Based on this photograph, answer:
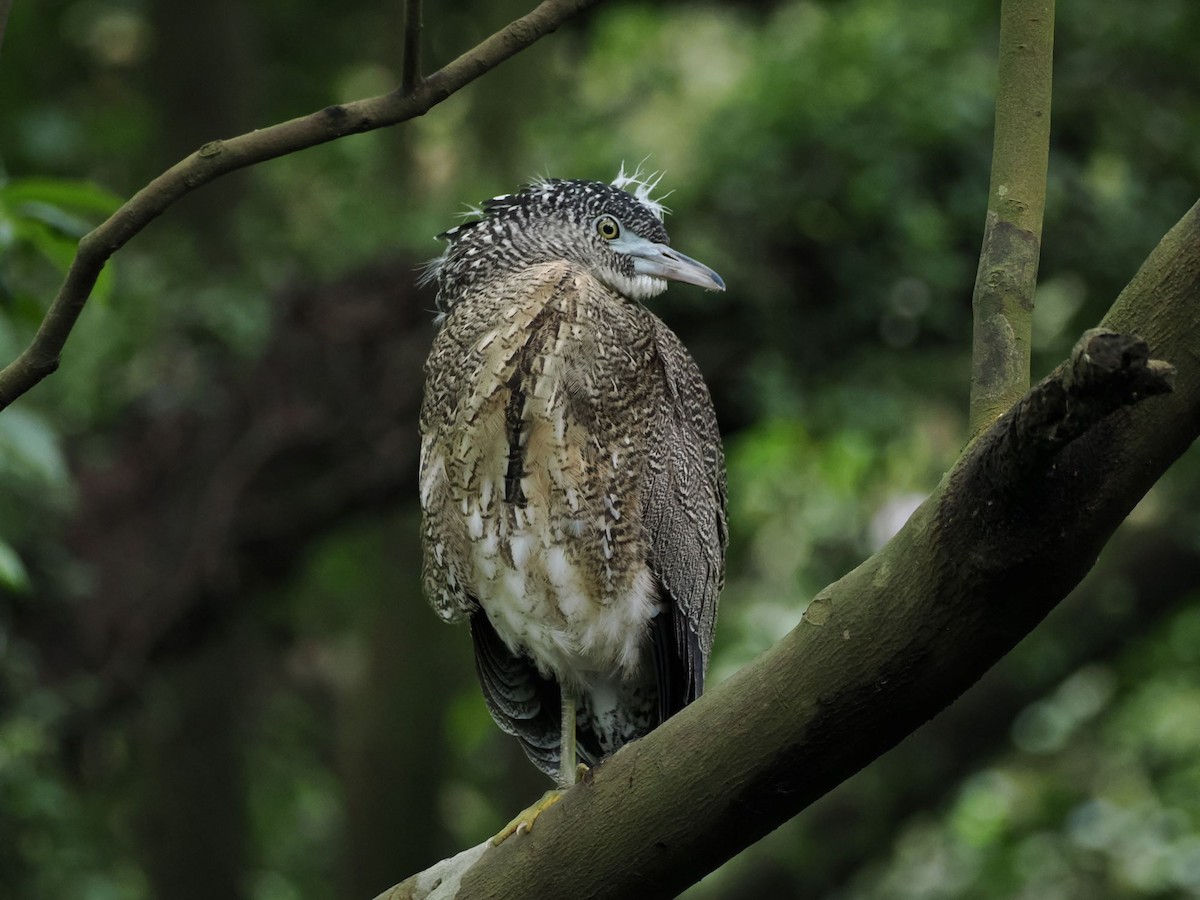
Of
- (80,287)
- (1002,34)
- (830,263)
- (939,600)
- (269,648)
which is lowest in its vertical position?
(269,648)

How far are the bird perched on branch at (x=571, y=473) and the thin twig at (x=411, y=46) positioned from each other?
0.90m

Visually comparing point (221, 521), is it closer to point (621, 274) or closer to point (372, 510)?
point (372, 510)

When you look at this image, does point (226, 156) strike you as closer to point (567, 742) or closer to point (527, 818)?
point (527, 818)

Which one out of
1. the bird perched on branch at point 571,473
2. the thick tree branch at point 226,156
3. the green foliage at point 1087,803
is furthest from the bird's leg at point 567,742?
the green foliage at point 1087,803

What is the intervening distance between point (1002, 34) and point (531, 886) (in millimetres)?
1674

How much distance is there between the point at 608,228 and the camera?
12.7 ft

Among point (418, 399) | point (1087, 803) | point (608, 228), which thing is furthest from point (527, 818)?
point (1087, 803)

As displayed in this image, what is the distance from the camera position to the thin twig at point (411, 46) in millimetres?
2523

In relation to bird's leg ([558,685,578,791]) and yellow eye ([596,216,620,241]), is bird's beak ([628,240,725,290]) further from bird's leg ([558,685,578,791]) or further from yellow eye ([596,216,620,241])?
bird's leg ([558,685,578,791])

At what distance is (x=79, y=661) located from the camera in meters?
6.49

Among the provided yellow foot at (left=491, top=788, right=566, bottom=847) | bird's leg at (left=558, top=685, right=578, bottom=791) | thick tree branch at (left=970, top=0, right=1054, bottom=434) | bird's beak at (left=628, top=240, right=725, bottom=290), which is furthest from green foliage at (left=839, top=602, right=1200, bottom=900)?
thick tree branch at (left=970, top=0, right=1054, bottom=434)

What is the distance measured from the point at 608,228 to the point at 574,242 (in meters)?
0.11

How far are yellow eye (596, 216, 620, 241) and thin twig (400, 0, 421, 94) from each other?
4.26ft

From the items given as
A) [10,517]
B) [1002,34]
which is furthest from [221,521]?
[1002,34]
